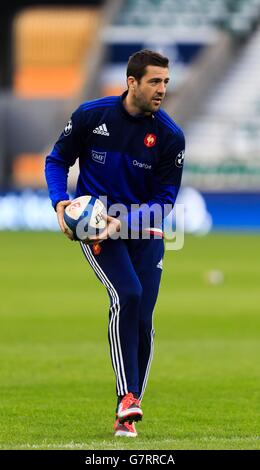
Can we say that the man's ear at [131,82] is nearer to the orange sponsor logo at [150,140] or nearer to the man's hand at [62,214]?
the orange sponsor logo at [150,140]

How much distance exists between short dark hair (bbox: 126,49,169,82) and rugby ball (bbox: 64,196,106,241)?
0.78 metres

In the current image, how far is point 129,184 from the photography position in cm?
809

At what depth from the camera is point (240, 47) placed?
42.0m

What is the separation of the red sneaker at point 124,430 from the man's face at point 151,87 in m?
1.85

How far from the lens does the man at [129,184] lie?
25.7ft

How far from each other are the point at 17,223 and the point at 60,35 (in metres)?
14.7

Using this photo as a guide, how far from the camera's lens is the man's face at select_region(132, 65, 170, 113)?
778 centimetres

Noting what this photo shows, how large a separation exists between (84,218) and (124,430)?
1254 millimetres

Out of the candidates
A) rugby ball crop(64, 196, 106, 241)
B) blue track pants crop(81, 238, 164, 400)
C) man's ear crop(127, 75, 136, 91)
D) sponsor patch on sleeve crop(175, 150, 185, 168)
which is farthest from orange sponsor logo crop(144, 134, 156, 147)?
blue track pants crop(81, 238, 164, 400)

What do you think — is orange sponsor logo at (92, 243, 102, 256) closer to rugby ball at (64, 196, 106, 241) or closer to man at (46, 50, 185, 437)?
man at (46, 50, 185, 437)

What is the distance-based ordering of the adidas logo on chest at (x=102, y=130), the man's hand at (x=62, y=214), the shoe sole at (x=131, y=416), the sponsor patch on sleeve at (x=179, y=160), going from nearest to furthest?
1. the shoe sole at (x=131, y=416)
2. the man's hand at (x=62, y=214)
3. the adidas logo on chest at (x=102, y=130)
4. the sponsor patch on sleeve at (x=179, y=160)

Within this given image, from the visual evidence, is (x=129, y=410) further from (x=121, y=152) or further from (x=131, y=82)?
(x=131, y=82)

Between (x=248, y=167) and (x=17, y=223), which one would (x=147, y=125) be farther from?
(x=248, y=167)

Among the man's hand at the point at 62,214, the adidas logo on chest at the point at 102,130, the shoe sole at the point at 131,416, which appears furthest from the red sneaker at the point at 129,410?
the adidas logo on chest at the point at 102,130
